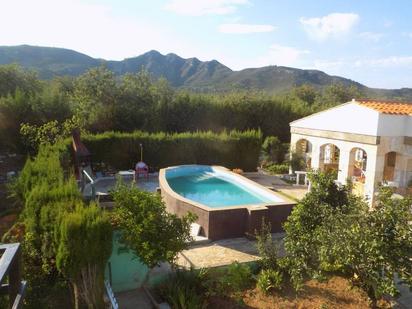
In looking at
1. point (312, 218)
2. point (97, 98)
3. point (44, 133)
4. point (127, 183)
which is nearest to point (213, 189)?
point (127, 183)

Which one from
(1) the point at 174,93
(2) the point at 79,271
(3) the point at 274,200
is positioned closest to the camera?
(2) the point at 79,271

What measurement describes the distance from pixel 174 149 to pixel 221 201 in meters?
6.87

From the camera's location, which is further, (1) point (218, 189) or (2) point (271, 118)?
(2) point (271, 118)

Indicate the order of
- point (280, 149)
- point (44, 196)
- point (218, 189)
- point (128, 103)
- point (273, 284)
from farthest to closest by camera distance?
1. point (128, 103)
2. point (280, 149)
3. point (218, 189)
4. point (273, 284)
5. point (44, 196)

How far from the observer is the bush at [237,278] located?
8422 mm

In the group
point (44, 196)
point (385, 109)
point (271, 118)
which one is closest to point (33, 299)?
point (44, 196)

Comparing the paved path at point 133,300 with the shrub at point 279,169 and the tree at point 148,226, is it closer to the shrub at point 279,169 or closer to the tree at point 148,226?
the tree at point 148,226

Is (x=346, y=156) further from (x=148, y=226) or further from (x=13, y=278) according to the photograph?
(x=13, y=278)

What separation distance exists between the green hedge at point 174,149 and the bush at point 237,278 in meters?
14.3

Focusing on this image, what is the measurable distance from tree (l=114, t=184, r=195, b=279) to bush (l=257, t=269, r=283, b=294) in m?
1.97

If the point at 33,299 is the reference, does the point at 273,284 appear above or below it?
below

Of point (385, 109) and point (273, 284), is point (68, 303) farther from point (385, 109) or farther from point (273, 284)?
point (385, 109)

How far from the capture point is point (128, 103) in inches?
1077

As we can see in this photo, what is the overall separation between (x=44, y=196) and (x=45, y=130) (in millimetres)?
12528
